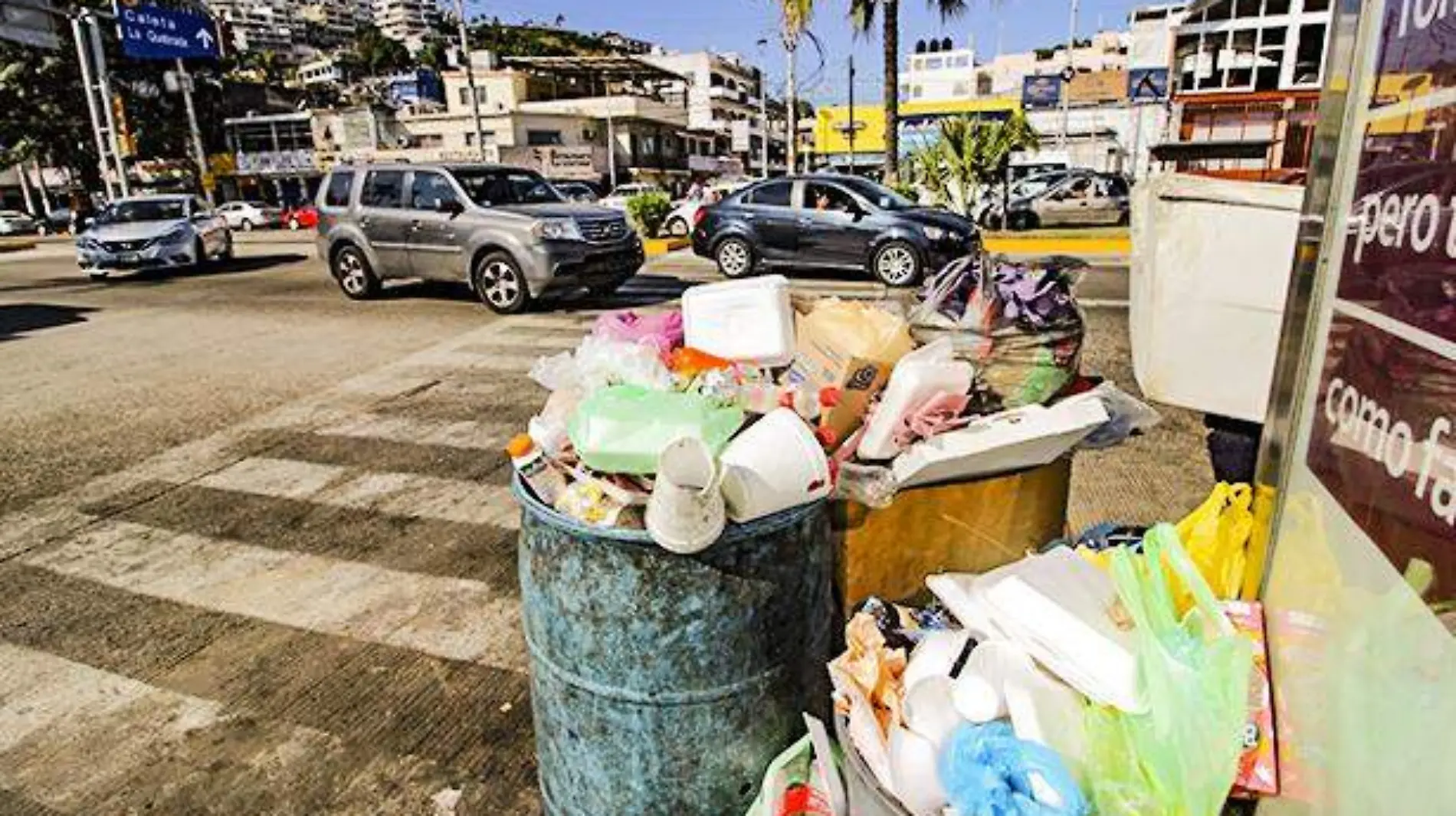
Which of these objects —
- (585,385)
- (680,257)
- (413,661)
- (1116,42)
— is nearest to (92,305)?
(680,257)

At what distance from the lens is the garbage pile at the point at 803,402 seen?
1.84 m

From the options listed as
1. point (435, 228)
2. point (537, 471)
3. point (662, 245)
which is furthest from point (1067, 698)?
point (662, 245)

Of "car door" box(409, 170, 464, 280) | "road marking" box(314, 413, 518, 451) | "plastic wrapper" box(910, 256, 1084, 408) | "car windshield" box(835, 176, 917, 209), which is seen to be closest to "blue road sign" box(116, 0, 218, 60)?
"car door" box(409, 170, 464, 280)

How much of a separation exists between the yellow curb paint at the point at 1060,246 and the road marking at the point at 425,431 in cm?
1190

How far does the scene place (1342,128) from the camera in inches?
64.2

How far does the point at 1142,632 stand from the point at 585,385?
4.79ft

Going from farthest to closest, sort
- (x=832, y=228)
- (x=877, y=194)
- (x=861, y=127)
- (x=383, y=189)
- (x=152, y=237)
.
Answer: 1. (x=861, y=127)
2. (x=152, y=237)
3. (x=877, y=194)
4. (x=832, y=228)
5. (x=383, y=189)

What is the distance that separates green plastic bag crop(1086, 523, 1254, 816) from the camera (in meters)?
1.51

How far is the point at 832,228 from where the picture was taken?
39.4ft

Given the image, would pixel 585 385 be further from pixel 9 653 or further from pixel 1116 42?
pixel 1116 42

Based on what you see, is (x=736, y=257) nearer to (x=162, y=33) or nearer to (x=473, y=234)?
(x=473, y=234)

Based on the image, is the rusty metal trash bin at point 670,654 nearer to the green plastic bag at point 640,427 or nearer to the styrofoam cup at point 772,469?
the styrofoam cup at point 772,469

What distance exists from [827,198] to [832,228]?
22.1 inches

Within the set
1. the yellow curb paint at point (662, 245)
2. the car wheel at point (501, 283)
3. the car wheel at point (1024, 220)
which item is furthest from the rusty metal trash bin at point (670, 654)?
the car wheel at point (1024, 220)
